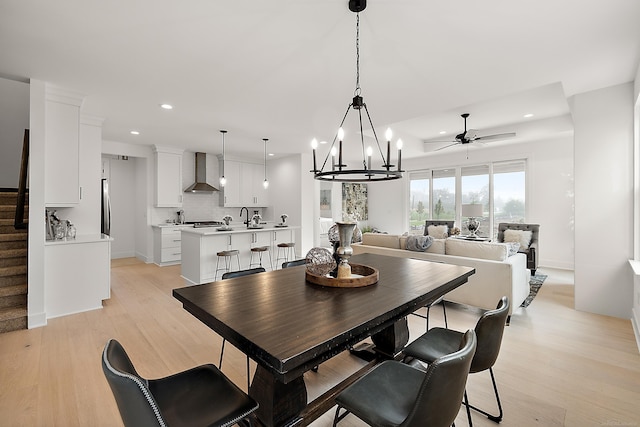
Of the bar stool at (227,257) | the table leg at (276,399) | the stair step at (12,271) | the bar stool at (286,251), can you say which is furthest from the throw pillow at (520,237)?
the stair step at (12,271)

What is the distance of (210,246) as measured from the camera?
4898 millimetres

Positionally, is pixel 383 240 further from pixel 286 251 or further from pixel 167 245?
pixel 167 245

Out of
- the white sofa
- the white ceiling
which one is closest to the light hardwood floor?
the white sofa

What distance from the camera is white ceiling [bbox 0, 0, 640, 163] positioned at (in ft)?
6.79

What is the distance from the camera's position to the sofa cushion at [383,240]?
415 cm

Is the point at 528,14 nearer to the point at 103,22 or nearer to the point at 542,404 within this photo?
the point at 542,404

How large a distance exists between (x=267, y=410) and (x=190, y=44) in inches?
107

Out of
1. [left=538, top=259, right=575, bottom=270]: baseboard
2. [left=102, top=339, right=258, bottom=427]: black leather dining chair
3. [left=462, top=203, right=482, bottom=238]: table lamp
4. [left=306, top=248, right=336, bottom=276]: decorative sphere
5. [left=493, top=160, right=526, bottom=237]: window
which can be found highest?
[left=493, top=160, right=526, bottom=237]: window

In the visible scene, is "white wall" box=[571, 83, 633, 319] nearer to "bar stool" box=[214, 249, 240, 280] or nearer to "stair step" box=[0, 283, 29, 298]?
"bar stool" box=[214, 249, 240, 280]

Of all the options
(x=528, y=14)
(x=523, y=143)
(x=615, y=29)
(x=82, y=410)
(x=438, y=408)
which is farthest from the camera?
(x=523, y=143)

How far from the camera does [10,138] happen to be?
5504mm

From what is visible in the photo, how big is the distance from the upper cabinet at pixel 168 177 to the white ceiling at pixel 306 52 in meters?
2.16

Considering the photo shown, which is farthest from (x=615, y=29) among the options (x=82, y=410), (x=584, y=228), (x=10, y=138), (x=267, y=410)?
(x=10, y=138)

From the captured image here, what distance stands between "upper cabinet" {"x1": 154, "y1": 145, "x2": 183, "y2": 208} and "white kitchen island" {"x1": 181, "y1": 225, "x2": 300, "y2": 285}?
5.71 feet
